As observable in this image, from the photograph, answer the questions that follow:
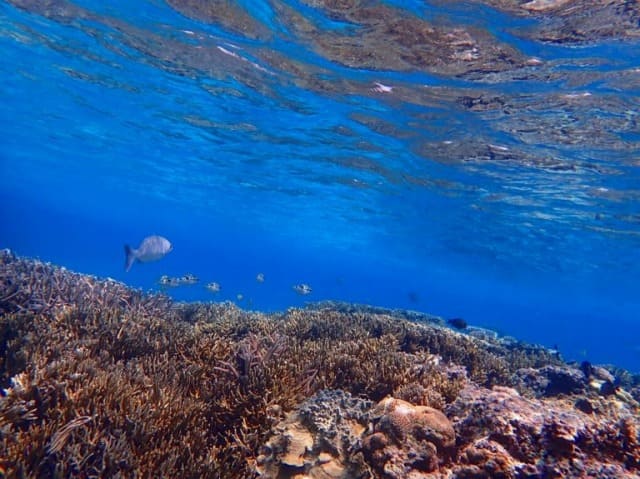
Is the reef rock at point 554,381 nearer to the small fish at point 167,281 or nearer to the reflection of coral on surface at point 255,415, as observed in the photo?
the reflection of coral on surface at point 255,415

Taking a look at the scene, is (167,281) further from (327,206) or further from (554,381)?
(327,206)

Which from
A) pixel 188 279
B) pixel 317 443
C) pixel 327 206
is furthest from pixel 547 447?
pixel 327 206

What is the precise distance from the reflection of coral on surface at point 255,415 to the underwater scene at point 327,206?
0.03 m

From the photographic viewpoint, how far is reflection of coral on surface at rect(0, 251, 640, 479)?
136 inches

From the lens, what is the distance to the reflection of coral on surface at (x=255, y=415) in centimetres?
346

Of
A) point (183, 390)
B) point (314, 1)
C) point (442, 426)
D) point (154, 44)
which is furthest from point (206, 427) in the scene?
point (154, 44)

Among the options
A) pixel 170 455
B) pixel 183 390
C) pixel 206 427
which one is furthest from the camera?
pixel 183 390

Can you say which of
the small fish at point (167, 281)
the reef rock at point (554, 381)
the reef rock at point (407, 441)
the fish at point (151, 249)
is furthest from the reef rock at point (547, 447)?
the small fish at point (167, 281)

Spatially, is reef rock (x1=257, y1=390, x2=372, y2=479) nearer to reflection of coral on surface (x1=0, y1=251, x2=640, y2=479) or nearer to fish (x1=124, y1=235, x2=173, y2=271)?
reflection of coral on surface (x1=0, y1=251, x2=640, y2=479)

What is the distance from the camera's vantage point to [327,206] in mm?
38406

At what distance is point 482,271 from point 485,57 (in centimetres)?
5730

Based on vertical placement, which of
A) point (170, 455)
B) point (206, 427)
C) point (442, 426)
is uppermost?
point (442, 426)

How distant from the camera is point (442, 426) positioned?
4.15 meters

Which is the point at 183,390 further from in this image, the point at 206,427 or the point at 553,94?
the point at 553,94
